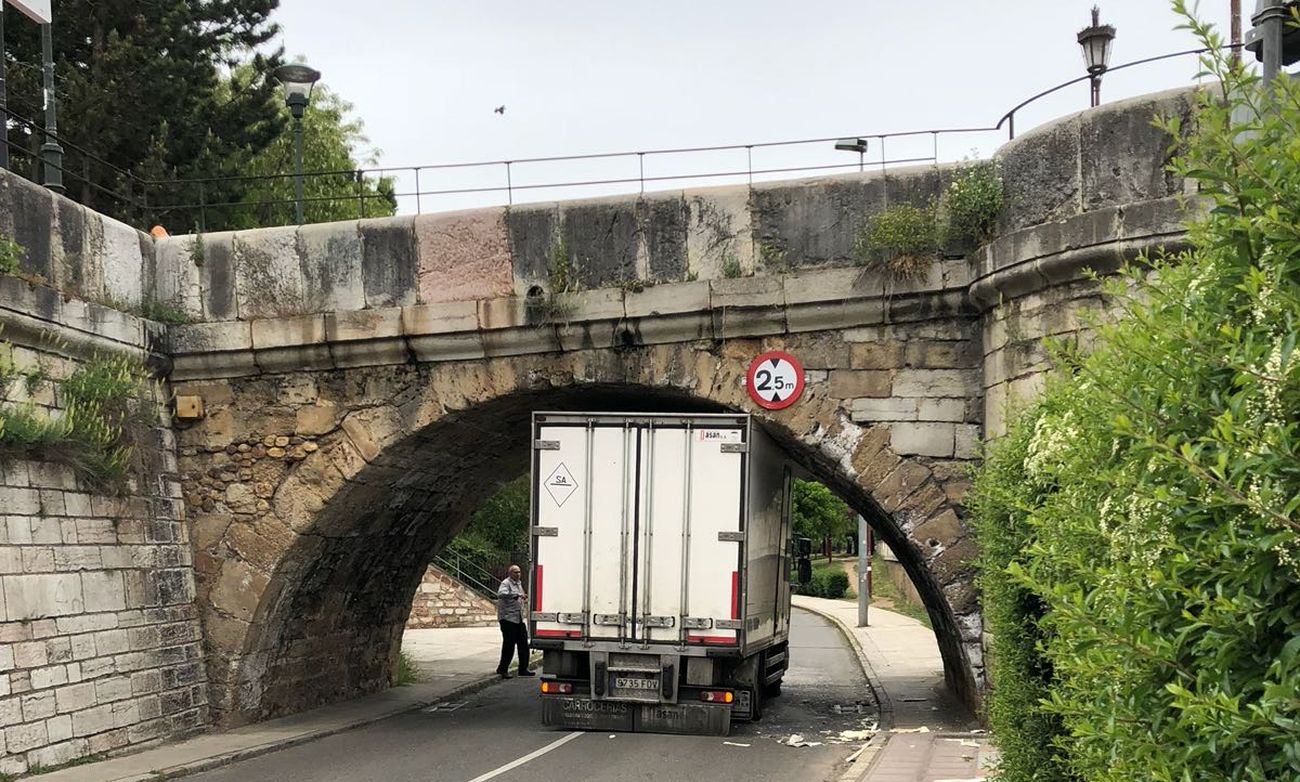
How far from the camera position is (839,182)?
1093 cm

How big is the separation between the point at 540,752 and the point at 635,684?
1.00 meters

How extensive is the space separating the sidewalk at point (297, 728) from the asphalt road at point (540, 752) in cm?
18

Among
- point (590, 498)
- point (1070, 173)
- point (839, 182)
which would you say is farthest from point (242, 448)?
point (1070, 173)

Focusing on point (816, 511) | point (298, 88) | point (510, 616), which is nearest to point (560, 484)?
point (298, 88)

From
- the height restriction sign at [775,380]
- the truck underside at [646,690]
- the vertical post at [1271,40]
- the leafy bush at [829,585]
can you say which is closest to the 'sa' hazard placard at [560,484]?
the truck underside at [646,690]

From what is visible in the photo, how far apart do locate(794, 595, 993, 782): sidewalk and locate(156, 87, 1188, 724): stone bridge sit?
0.51 meters

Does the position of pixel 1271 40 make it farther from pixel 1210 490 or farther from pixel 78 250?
pixel 78 250

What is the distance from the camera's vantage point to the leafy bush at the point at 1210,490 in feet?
7.11

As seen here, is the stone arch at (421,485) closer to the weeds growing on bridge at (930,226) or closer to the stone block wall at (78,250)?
the weeds growing on bridge at (930,226)

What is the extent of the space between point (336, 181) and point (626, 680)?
2257 cm

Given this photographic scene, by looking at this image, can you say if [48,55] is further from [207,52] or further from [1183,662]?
[1183,662]

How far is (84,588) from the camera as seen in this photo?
9.92 m

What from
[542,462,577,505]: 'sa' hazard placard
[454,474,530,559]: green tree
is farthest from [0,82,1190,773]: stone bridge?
[454,474,530,559]: green tree

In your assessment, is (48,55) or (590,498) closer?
(590,498)
